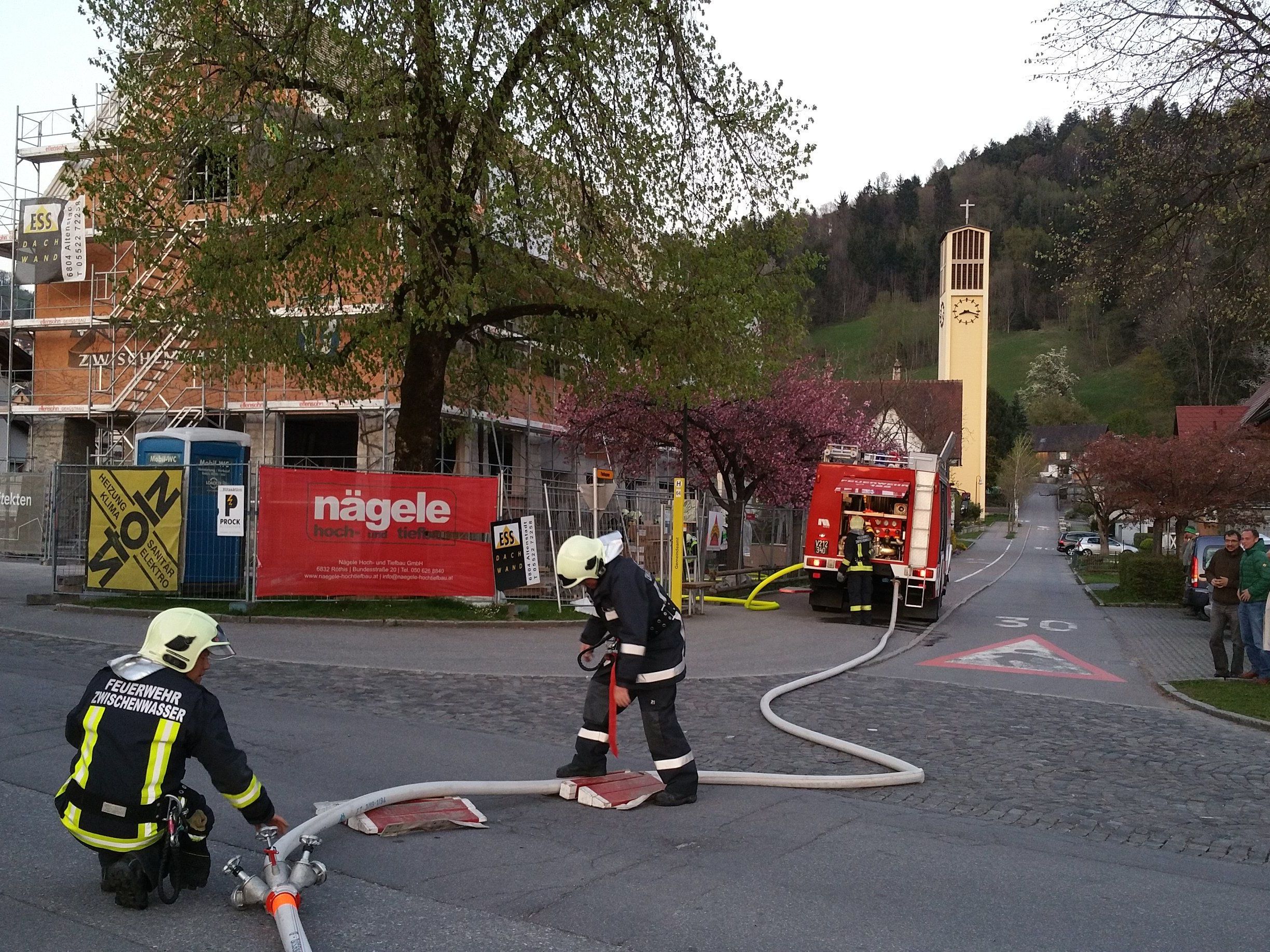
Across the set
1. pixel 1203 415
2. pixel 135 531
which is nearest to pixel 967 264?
pixel 1203 415

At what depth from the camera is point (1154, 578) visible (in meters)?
27.3

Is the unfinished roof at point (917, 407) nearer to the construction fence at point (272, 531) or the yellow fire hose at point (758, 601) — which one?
the yellow fire hose at point (758, 601)

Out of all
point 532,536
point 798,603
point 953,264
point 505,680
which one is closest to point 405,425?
point 532,536

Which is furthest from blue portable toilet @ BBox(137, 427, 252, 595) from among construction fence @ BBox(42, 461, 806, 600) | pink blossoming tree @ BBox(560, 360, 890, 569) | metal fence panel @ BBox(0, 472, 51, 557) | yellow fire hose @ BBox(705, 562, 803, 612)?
metal fence panel @ BBox(0, 472, 51, 557)

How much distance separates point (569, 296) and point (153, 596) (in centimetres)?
793

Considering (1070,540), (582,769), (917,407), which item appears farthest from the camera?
(1070,540)

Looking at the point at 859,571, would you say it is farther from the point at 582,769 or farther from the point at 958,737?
the point at 582,769

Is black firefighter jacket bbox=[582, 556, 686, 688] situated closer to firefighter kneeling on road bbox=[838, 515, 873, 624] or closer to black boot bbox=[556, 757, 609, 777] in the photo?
black boot bbox=[556, 757, 609, 777]

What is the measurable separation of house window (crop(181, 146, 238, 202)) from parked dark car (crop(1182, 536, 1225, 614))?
59.7ft

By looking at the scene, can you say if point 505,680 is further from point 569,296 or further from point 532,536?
point 569,296

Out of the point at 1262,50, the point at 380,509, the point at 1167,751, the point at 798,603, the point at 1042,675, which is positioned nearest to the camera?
the point at 1167,751

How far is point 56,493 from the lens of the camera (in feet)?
55.7

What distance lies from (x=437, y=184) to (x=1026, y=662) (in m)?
10.6

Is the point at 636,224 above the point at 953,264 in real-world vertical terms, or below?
below
